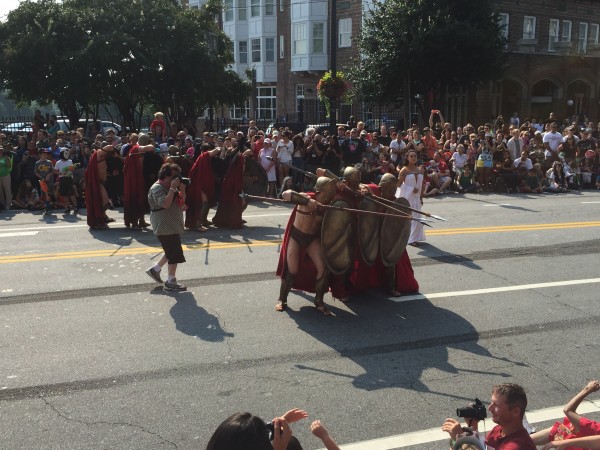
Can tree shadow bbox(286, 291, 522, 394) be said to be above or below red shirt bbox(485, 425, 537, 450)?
below

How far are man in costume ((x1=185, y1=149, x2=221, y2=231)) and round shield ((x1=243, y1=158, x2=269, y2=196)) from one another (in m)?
0.77

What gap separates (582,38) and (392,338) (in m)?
39.5

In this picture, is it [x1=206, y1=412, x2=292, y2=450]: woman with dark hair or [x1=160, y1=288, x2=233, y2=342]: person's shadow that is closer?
[x1=206, y1=412, x2=292, y2=450]: woman with dark hair

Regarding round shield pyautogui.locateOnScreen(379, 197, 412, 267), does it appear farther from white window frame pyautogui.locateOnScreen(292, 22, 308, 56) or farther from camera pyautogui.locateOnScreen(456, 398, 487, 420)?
white window frame pyautogui.locateOnScreen(292, 22, 308, 56)

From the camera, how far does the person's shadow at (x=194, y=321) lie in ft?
23.4

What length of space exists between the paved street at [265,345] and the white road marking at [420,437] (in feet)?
0.05

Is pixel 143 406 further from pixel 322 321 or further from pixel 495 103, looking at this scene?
pixel 495 103

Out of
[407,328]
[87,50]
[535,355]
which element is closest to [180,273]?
[407,328]

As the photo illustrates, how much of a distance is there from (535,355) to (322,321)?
227 cm

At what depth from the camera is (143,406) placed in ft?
17.9

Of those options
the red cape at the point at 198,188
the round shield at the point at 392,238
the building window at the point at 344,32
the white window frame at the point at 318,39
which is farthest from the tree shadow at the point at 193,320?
the white window frame at the point at 318,39

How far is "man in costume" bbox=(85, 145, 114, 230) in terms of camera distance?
1296 centimetres

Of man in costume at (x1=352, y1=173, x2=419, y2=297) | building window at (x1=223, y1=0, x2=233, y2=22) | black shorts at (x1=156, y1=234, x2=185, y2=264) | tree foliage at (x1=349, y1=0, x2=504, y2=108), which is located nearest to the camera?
man in costume at (x1=352, y1=173, x2=419, y2=297)

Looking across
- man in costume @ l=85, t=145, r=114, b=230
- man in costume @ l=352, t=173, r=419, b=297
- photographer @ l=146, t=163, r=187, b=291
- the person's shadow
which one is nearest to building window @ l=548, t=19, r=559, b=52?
man in costume @ l=85, t=145, r=114, b=230
